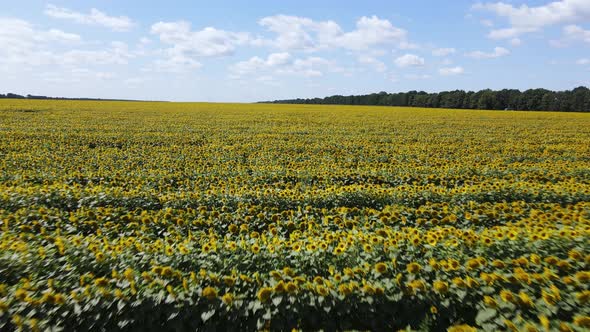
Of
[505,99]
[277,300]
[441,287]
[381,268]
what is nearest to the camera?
[277,300]

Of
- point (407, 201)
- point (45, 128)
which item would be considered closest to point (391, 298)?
point (407, 201)

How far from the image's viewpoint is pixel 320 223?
555 centimetres

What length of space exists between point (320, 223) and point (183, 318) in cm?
288

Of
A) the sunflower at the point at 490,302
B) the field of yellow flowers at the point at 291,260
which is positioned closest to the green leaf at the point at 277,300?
the field of yellow flowers at the point at 291,260

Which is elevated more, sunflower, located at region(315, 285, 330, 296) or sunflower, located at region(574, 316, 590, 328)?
sunflower, located at region(574, 316, 590, 328)

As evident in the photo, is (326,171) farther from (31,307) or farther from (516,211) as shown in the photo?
(31,307)

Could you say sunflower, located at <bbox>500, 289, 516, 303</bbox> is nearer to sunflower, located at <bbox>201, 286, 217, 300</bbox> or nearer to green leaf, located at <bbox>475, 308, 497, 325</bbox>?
green leaf, located at <bbox>475, 308, 497, 325</bbox>

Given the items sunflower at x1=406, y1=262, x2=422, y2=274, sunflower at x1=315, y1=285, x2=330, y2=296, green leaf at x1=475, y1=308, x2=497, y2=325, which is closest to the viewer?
green leaf at x1=475, y1=308, x2=497, y2=325

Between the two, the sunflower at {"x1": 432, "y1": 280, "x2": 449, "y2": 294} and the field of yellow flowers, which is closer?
the field of yellow flowers

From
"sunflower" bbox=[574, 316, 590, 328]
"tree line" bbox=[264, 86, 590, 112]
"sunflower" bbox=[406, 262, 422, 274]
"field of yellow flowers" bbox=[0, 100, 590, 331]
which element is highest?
"sunflower" bbox=[574, 316, 590, 328]

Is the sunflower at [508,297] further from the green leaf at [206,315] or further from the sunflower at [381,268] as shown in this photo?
the green leaf at [206,315]

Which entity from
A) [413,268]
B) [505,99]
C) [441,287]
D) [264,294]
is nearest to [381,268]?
[413,268]

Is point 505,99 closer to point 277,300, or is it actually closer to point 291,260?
point 291,260

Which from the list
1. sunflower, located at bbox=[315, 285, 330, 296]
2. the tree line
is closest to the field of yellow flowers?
sunflower, located at bbox=[315, 285, 330, 296]
